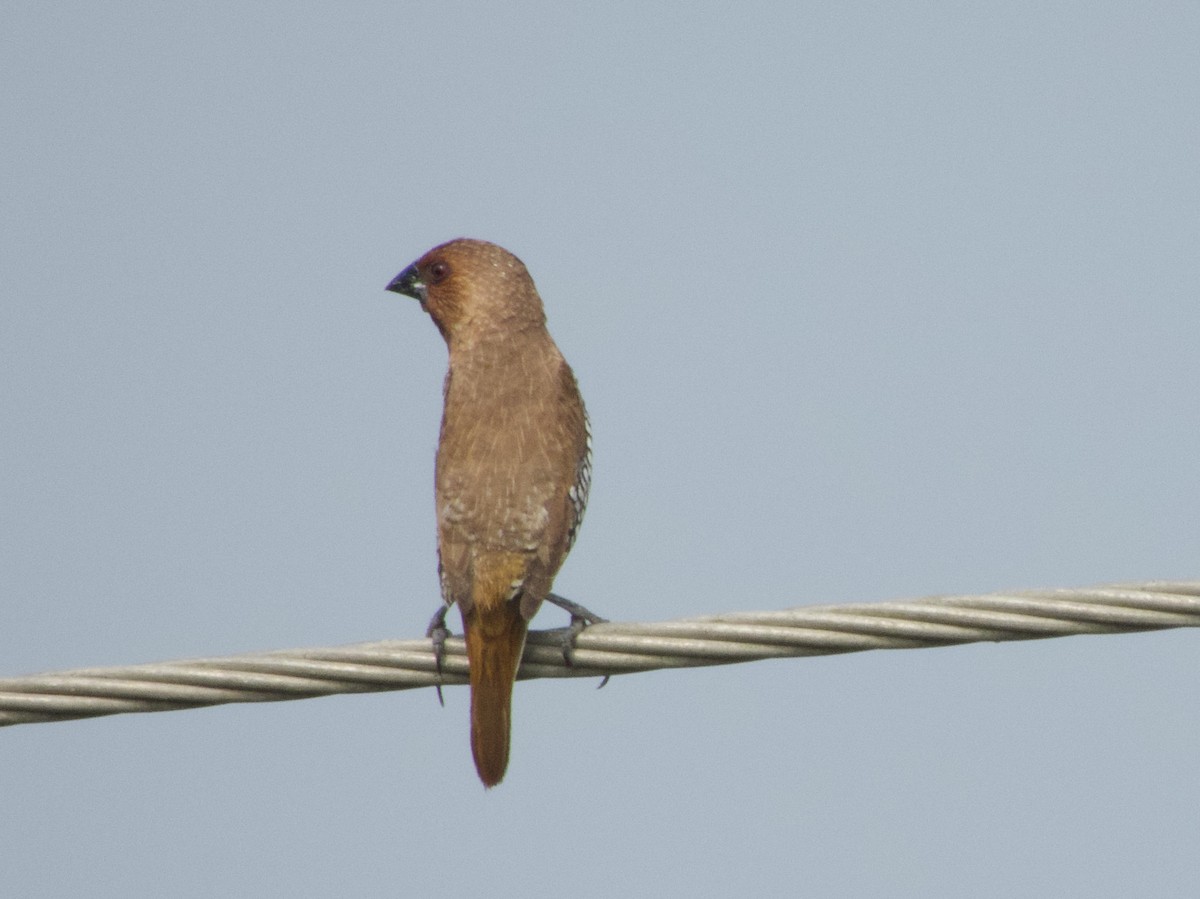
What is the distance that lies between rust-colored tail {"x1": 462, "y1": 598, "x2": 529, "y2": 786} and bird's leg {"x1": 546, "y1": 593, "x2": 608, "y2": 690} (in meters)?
0.16

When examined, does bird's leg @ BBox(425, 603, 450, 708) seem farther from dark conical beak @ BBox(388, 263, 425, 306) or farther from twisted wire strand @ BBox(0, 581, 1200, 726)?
dark conical beak @ BBox(388, 263, 425, 306)

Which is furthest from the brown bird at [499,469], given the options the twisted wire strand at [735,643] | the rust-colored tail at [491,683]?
the twisted wire strand at [735,643]

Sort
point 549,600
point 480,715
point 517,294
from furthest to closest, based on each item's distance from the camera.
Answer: point 517,294 → point 549,600 → point 480,715

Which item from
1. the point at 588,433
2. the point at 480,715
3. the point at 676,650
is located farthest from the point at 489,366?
the point at 676,650

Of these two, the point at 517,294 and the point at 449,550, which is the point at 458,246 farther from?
the point at 449,550

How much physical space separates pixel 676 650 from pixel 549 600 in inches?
54.0

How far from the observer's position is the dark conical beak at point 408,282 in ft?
29.9

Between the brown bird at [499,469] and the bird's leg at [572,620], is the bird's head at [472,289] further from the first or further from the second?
the bird's leg at [572,620]

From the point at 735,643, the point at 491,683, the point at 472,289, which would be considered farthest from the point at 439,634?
the point at 472,289

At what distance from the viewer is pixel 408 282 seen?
30.1ft

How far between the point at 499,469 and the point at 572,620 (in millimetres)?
1139

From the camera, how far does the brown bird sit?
6.20 metres

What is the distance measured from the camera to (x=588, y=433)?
7590 millimetres

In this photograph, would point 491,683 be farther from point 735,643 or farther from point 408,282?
point 408,282
